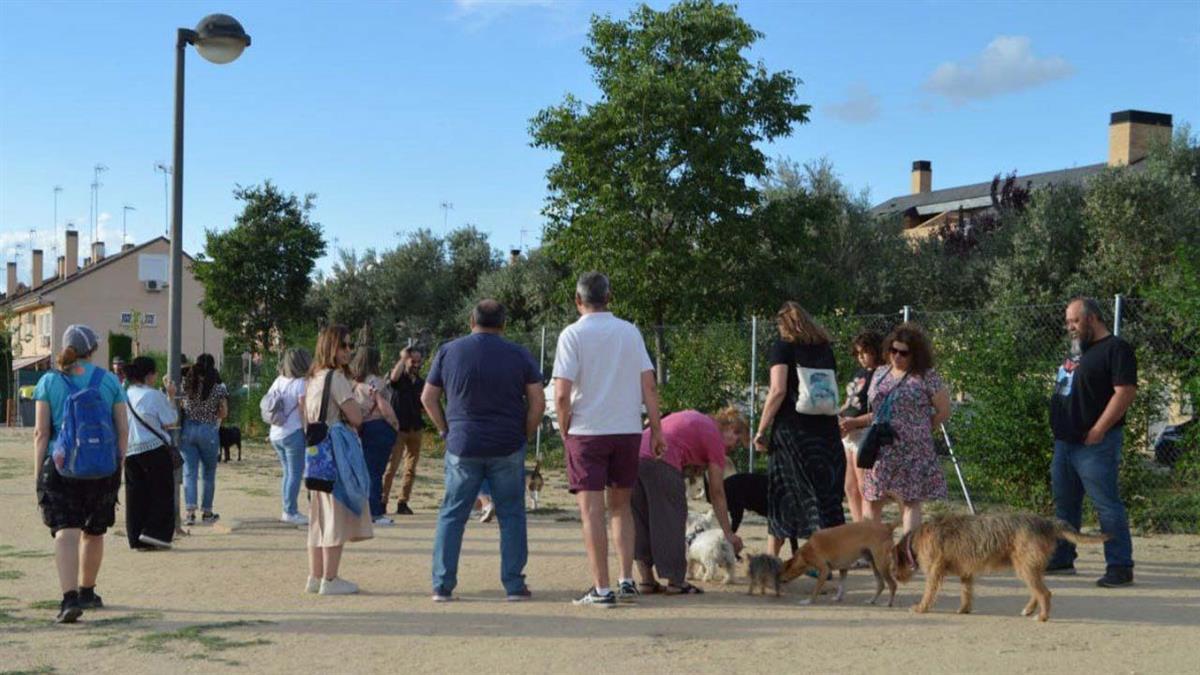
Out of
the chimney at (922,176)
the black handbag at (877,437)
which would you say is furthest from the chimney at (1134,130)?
the black handbag at (877,437)

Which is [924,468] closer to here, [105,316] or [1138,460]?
[1138,460]

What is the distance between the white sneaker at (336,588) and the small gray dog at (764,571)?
2.57 metres

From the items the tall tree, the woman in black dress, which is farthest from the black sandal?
the tall tree

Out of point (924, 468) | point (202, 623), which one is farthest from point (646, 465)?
point (202, 623)

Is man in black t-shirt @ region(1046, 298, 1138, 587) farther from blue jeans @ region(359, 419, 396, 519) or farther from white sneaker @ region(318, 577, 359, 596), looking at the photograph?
blue jeans @ region(359, 419, 396, 519)

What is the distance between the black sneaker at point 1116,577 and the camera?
818 cm

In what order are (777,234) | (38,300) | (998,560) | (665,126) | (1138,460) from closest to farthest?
(998,560) → (1138,460) → (665,126) → (777,234) → (38,300)

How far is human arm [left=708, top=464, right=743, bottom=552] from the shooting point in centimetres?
791

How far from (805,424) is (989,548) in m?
1.44

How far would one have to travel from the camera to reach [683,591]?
789 cm

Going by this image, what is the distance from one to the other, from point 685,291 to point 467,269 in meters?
23.0

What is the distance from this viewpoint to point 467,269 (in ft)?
164

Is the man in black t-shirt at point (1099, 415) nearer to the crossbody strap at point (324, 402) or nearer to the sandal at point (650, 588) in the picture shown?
the sandal at point (650, 588)

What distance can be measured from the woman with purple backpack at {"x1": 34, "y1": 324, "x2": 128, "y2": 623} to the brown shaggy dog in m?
4.78
